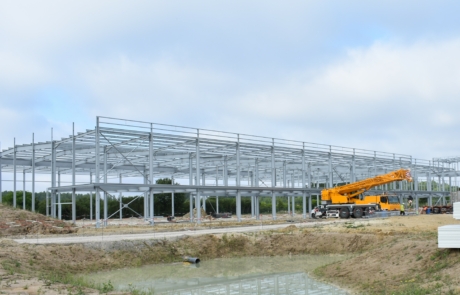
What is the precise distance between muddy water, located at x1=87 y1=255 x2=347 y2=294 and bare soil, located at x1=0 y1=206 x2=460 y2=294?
0.90m

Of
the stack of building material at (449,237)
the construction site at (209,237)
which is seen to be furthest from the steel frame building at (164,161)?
the stack of building material at (449,237)

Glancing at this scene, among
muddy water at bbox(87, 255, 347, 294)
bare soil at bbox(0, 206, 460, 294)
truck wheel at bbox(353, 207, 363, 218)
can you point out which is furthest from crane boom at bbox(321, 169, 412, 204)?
muddy water at bbox(87, 255, 347, 294)

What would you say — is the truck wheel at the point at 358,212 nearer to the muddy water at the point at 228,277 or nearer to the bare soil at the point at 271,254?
the bare soil at the point at 271,254

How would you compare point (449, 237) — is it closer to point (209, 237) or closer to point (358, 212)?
point (209, 237)

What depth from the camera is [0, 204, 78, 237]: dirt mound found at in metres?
29.1

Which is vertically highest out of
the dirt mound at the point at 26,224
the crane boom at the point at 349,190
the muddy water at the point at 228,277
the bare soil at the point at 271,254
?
the crane boom at the point at 349,190

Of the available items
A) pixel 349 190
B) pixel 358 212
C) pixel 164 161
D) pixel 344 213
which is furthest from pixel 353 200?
pixel 164 161

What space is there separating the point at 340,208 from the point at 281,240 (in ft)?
60.9

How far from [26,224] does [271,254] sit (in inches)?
592

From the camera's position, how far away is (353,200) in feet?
145

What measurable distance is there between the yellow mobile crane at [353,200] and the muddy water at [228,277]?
19442 mm

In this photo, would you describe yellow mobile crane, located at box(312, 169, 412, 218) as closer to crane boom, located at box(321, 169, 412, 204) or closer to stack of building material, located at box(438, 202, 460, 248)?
crane boom, located at box(321, 169, 412, 204)

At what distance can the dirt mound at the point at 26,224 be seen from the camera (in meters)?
29.1

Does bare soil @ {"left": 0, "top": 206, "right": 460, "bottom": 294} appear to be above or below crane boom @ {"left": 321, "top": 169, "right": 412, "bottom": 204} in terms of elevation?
below
